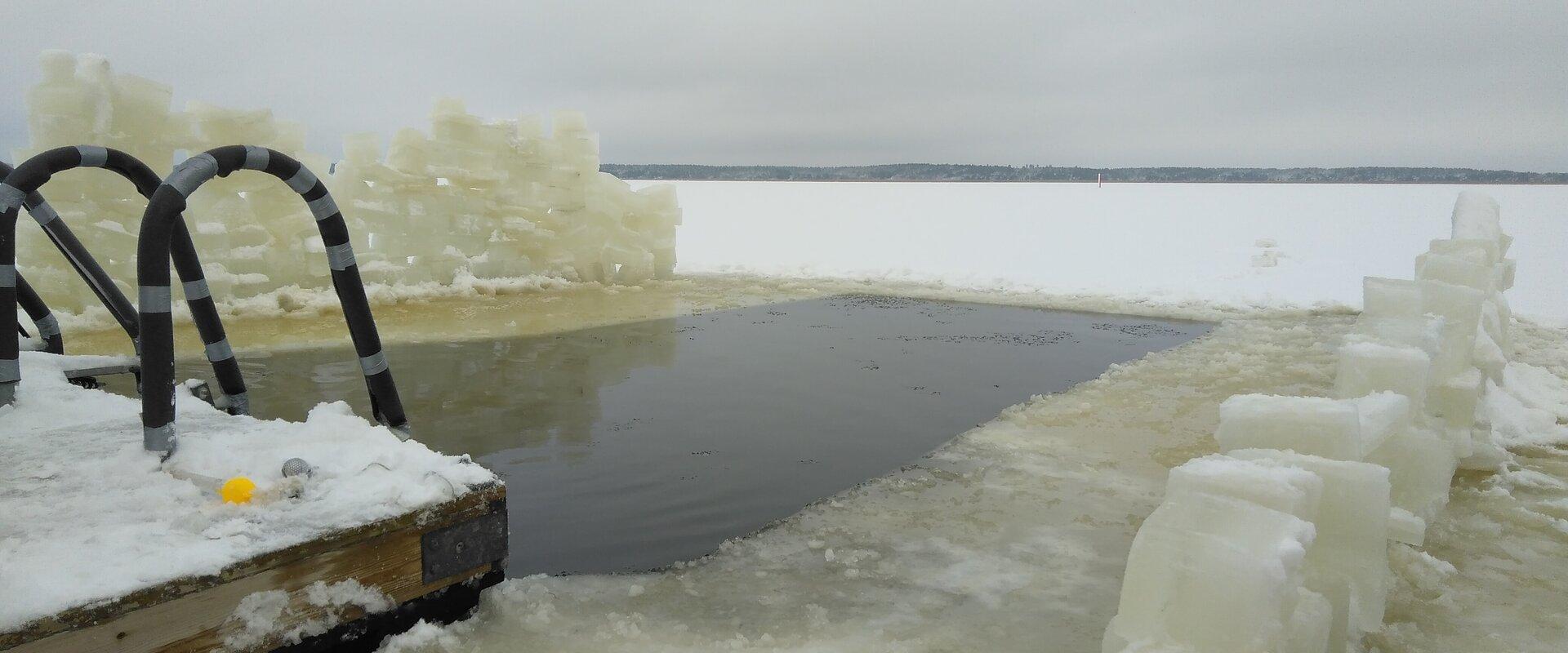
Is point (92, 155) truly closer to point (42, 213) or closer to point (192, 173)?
point (192, 173)

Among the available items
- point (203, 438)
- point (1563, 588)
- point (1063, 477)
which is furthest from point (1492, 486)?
point (203, 438)

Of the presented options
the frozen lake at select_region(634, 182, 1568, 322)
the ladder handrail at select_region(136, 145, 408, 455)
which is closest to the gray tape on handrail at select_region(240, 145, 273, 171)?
the ladder handrail at select_region(136, 145, 408, 455)

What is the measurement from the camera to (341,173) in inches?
428

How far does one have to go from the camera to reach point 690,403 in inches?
224

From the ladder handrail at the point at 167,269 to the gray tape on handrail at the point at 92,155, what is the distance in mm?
300

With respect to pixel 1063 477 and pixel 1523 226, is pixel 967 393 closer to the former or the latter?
pixel 1063 477

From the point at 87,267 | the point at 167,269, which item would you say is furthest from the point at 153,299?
the point at 87,267

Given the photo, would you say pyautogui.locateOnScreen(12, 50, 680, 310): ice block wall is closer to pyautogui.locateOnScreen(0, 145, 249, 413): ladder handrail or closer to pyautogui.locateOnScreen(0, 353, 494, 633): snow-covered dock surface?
pyautogui.locateOnScreen(0, 145, 249, 413): ladder handrail

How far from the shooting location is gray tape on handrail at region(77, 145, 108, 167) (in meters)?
2.83

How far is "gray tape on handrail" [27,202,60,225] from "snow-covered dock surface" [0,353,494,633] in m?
0.94

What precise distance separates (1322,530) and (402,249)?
11111 millimetres

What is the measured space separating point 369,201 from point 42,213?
7.83 m

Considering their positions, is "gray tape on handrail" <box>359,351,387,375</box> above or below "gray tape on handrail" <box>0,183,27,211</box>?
below

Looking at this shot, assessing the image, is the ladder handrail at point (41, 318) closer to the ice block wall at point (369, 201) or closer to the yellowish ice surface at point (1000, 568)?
the yellowish ice surface at point (1000, 568)
